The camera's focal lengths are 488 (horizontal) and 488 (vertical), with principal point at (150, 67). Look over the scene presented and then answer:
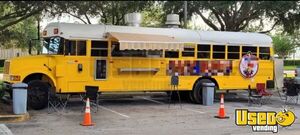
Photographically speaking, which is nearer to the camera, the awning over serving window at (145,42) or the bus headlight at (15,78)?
the bus headlight at (15,78)

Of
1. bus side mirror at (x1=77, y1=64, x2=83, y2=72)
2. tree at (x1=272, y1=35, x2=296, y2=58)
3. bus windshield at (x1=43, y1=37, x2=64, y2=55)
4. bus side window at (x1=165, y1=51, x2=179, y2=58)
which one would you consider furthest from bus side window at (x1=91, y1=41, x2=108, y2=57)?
tree at (x1=272, y1=35, x2=296, y2=58)

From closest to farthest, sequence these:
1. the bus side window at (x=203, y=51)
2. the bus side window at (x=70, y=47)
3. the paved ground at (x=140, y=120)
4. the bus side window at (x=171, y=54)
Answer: the paved ground at (x=140, y=120) → the bus side window at (x=70, y=47) → the bus side window at (x=171, y=54) → the bus side window at (x=203, y=51)

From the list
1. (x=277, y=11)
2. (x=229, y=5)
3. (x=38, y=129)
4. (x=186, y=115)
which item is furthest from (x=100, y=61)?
(x=277, y=11)

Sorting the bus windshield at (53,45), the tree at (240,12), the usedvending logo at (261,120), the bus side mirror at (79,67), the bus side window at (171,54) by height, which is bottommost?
the usedvending logo at (261,120)

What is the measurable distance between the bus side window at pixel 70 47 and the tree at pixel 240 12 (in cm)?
780

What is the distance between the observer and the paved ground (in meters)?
11.6

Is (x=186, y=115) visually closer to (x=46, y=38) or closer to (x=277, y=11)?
(x=46, y=38)

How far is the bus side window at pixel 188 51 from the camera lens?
17844 mm

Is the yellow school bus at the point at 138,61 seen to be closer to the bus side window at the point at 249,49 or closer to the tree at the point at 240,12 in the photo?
the bus side window at the point at 249,49

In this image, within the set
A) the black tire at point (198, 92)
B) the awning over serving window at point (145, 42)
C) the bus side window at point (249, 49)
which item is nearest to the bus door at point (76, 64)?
the awning over serving window at point (145, 42)

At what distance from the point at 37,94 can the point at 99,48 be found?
2600 millimetres

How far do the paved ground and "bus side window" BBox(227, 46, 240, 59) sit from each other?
1849mm

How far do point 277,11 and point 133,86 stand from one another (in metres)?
12.1

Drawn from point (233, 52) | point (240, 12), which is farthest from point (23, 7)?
point (240, 12)
